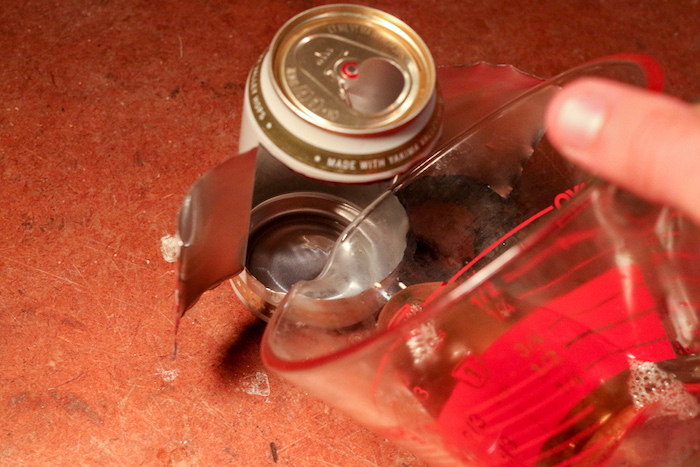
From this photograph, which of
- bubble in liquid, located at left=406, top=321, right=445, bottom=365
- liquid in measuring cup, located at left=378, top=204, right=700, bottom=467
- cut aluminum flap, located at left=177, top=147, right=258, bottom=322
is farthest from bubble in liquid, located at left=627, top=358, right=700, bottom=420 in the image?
cut aluminum flap, located at left=177, top=147, right=258, bottom=322

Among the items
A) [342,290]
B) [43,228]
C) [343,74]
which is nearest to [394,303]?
[342,290]

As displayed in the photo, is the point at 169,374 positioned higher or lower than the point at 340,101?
lower

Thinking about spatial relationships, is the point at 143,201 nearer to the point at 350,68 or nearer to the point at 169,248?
the point at 169,248

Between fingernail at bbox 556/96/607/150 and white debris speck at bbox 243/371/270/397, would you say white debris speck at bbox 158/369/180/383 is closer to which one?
white debris speck at bbox 243/371/270/397

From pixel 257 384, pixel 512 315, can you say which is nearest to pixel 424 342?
pixel 512 315

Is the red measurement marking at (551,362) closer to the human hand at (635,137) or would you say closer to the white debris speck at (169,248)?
the human hand at (635,137)

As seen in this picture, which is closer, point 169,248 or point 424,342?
point 424,342
